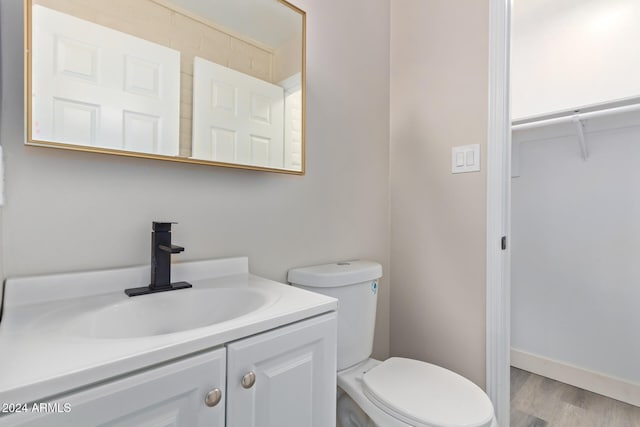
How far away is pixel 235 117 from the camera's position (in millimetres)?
1001

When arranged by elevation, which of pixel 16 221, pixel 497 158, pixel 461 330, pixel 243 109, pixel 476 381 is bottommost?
pixel 476 381

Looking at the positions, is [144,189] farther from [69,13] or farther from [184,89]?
[69,13]

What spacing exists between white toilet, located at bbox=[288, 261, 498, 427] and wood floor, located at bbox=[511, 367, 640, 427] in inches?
31.0

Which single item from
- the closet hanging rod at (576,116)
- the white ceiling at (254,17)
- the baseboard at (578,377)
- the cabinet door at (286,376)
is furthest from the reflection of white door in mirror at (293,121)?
the baseboard at (578,377)

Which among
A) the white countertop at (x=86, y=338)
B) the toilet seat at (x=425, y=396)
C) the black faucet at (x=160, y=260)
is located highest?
the black faucet at (x=160, y=260)

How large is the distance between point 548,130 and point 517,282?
952 mm

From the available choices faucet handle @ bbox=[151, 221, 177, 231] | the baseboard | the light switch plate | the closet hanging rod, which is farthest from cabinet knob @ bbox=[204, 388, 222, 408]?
the baseboard

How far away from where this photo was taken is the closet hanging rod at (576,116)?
151 cm

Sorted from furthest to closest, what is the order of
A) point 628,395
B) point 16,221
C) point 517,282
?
point 517,282 < point 628,395 < point 16,221

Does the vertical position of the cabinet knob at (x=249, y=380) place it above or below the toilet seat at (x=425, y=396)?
above

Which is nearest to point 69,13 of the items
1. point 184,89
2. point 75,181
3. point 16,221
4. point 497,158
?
point 184,89

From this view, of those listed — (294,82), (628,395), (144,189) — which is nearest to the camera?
(144,189)

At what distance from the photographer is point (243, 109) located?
3.35 ft

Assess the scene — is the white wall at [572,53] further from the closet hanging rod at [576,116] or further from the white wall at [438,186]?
the white wall at [438,186]
